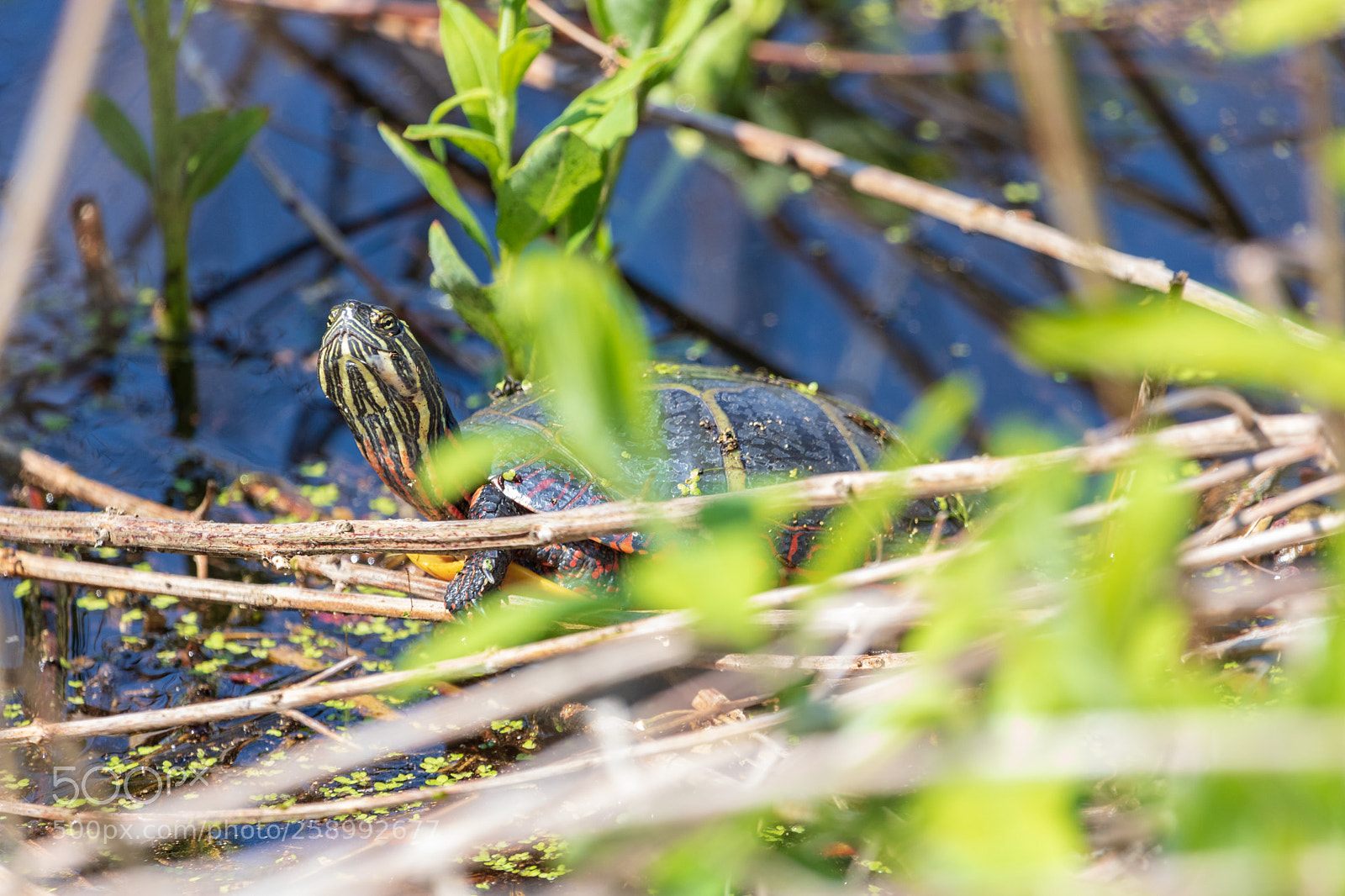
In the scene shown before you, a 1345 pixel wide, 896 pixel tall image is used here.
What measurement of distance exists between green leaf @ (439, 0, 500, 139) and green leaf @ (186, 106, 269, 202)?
72 cm

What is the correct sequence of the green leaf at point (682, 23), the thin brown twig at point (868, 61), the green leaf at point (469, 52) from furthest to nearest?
the thin brown twig at point (868, 61), the green leaf at point (682, 23), the green leaf at point (469, 52)

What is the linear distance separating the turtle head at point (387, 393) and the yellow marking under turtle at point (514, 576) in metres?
0.17

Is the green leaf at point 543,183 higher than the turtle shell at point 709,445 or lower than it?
higher

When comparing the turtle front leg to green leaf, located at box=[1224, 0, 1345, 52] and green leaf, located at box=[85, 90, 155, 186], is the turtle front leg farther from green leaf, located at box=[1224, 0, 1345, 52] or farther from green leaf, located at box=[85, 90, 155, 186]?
green leaf, located at box=[85, 90, 155, 186]

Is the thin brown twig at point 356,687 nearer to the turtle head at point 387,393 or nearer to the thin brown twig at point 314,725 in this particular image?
the thin brown twig at point 314,725

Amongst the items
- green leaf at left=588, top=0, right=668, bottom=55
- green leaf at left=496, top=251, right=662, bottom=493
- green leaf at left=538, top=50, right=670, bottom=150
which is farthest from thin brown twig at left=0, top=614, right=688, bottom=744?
green leaf at left=588, top=0, right=668, bottom=55

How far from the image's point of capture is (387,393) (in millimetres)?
2201

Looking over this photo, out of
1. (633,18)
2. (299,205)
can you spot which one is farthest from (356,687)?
(299,205)

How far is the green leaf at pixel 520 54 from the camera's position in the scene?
231 cm

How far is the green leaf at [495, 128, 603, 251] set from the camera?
235 cm

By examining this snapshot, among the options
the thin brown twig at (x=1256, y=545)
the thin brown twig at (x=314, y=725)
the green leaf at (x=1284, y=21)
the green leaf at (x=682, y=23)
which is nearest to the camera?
the green leaf at (x=1284, y=21)

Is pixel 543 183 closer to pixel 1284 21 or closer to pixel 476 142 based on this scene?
pixel 476 142

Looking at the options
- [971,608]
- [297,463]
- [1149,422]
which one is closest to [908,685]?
[971,608]

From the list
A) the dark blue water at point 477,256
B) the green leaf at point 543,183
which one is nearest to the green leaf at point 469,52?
the green leaf at point 543,183
